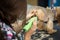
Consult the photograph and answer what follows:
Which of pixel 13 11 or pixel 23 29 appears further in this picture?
pixel 23 29

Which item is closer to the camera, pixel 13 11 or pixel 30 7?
pixel 13 11

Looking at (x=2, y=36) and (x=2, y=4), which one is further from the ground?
(x=2, y=4)

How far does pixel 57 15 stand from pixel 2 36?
25.0 inches

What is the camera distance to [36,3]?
112 centimetres

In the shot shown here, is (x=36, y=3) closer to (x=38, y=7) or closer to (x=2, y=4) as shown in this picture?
(x=38, y=7)

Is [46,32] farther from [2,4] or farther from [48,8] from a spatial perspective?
[2,4]

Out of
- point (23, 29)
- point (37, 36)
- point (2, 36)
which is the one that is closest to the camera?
point (2, 36)

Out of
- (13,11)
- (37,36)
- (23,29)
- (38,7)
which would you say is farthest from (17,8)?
(38,7)

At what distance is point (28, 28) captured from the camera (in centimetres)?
81

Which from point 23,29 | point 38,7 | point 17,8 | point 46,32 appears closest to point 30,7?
point 38,7

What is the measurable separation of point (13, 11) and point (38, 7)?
51 centimetres

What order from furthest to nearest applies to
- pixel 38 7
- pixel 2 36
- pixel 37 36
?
pixel 38 7 → pixel 37 36 → pixel 2 36

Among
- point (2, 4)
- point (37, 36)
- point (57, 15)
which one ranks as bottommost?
point (37, 36)

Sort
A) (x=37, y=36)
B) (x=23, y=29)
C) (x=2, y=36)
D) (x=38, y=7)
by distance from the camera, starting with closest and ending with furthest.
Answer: (x=2, y=36)
(x=23, y=29)
(x=37, y=36)
(x=38, y=7)
